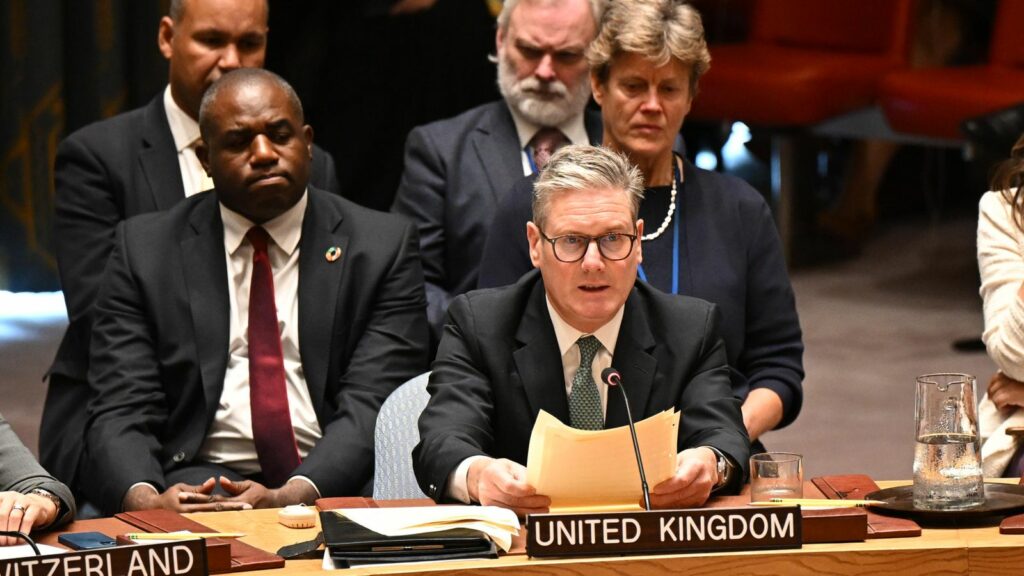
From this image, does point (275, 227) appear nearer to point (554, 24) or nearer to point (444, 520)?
point (554, 24)

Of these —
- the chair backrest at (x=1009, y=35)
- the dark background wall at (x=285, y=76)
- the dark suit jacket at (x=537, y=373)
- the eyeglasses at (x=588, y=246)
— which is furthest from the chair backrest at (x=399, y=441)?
the chair backrest at (x=1009, y=35)

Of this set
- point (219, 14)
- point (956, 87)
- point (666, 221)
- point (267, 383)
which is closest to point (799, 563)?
point (666, 221)

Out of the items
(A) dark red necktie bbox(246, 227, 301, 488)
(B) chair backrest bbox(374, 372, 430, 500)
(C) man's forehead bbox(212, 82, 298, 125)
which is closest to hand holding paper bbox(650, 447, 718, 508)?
(B) chair backrest bbox(374, 372, 430, 500)

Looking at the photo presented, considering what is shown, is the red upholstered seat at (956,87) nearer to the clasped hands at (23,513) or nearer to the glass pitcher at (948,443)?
the glass pitcher at (948,443)

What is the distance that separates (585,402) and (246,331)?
3.08 feet

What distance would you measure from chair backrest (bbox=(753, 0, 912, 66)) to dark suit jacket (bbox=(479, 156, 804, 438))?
4.10 meters

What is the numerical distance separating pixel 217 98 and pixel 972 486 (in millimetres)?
1830

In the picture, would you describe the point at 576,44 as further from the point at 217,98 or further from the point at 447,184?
the point at 217,98

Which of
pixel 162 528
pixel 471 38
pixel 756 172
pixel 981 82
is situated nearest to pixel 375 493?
pixel 162 528

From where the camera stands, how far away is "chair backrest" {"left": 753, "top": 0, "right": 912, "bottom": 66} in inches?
311

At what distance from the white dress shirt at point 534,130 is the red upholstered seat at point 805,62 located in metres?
3.12

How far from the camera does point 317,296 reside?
390 cm

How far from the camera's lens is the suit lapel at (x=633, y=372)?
10.7 feet

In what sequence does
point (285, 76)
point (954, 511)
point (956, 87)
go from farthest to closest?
point (956, 87), point (285, 76), point (954, 511)
